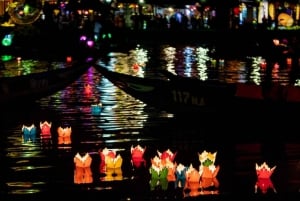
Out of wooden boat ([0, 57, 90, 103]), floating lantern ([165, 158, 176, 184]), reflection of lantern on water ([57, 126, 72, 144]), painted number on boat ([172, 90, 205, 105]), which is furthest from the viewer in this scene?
wooden boat ([0, 57, 90, 103])

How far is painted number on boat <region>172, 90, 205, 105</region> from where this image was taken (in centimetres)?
1329

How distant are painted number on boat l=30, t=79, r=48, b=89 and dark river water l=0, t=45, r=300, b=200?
56 centimetres

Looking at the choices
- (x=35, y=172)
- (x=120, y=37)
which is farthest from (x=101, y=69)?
(x=120, y=37)

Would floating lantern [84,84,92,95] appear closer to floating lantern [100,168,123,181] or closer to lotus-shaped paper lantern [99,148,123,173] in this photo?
lotus-shaped paper lantern [99,148,123,173]

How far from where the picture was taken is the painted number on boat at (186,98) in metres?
13.3

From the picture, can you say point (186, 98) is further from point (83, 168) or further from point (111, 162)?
point (83, 168)

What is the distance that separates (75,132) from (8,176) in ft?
11.7

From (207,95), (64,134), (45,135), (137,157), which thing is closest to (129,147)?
(137,157)

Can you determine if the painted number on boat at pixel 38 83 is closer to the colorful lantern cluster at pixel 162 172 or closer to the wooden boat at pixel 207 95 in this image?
the wooden boat at pixel 207 95

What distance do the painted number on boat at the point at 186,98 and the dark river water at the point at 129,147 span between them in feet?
1.10

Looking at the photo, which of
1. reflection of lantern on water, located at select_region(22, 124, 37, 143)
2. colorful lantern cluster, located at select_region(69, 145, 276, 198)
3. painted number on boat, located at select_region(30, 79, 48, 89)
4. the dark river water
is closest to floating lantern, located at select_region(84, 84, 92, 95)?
the dark river water

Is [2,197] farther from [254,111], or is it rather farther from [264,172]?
[254,111]

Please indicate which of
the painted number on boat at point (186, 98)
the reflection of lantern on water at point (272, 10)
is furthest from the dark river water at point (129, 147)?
the reflection of lantern on water at point (272, 10)

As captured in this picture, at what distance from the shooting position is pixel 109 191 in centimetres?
886
